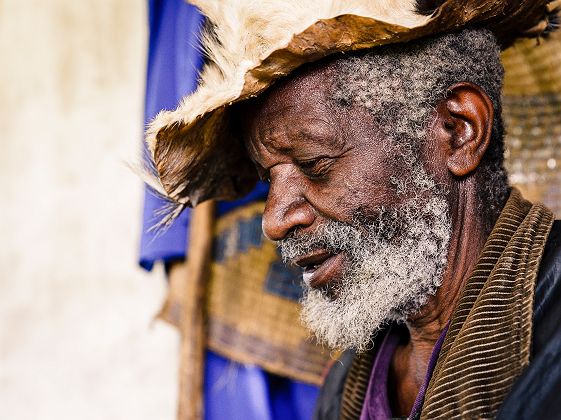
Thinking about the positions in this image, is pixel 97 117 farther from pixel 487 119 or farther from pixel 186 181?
pixel 487 119

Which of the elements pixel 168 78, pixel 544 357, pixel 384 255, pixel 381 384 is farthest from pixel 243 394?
pixel 544 357

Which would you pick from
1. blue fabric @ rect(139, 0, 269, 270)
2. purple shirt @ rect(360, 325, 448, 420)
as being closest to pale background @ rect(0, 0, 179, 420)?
blue fabric @ rect(139, 0, 269, 270)

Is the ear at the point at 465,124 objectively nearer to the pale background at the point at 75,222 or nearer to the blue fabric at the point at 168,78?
the blue fabric at the point at 168,78

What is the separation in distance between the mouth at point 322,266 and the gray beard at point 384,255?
0.01 metres

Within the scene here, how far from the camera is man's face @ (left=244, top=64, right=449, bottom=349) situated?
5.09 ft

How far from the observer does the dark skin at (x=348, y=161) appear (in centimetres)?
155

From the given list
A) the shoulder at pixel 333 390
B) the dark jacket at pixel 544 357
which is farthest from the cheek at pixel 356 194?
the shoulder at pixel 333 390

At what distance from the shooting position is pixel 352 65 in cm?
153

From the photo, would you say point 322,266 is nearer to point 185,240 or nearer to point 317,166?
point 317,166

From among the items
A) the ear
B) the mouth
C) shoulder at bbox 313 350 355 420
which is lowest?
shoulder at bbox 313 350 355 420

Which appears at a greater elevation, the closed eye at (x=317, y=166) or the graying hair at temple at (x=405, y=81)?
the graying hair at temple at (x=405, y=81)

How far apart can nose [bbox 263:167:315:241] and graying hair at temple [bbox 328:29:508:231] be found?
0.18 m

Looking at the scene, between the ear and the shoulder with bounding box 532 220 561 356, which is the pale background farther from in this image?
the shoulder with bounding box 532 220 561 356

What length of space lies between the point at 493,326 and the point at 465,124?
426 millimetres
